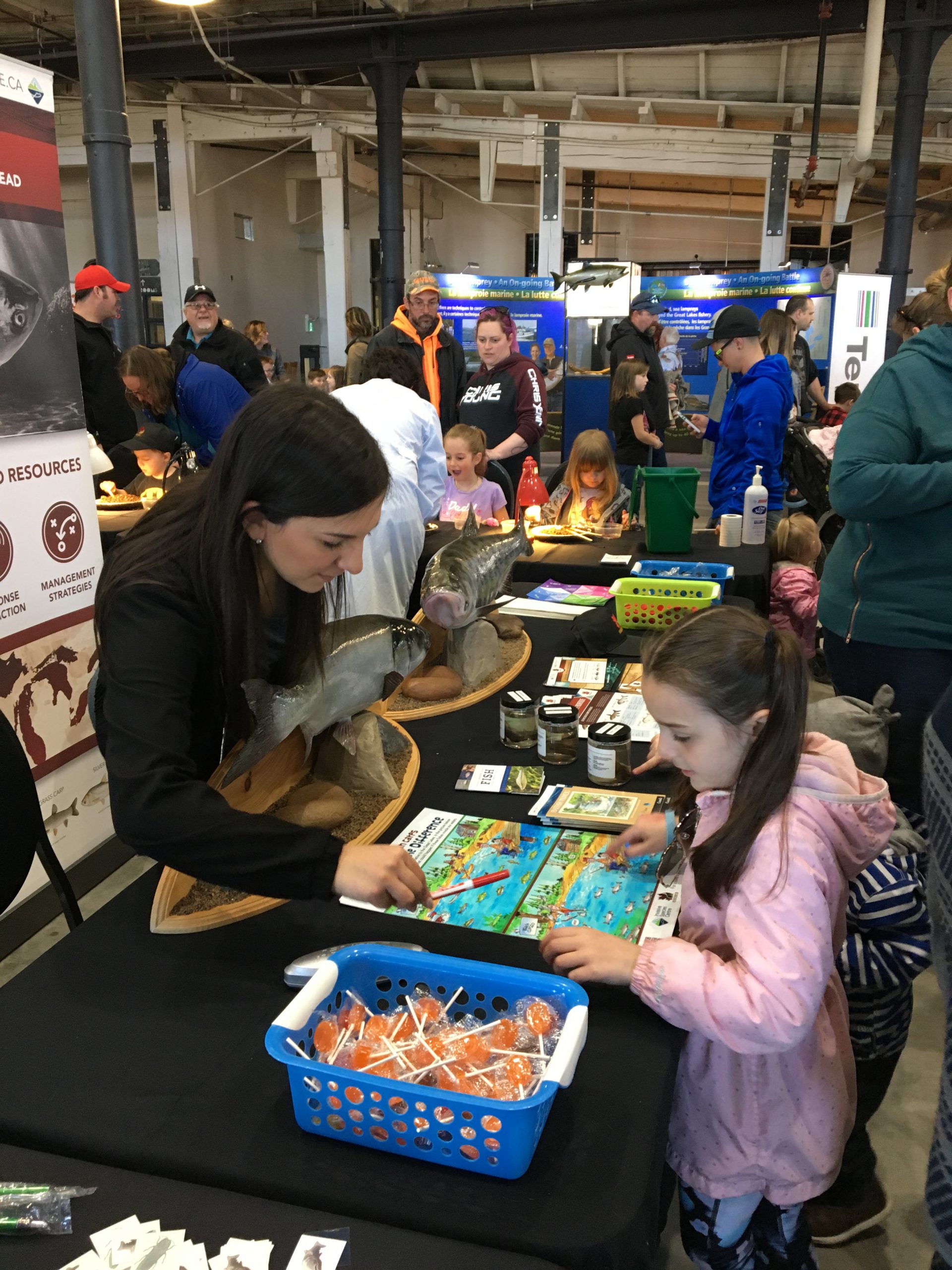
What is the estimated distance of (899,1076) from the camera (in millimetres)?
2135

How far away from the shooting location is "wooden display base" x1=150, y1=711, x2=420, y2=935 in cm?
124

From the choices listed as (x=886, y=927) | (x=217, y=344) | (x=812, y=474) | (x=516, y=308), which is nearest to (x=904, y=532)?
(x=886, y=927)

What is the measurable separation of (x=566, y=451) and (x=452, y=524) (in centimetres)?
514

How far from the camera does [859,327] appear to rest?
813 centimetres

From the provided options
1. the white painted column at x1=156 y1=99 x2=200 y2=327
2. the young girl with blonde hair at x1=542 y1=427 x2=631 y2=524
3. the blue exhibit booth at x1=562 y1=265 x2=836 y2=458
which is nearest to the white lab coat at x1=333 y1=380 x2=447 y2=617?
the young girl with blonde hair at x1=542 y1=427 x2=631 y2=524

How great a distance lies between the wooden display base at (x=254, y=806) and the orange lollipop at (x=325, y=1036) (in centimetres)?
27

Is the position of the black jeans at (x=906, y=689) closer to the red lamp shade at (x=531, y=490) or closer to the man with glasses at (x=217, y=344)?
the red lamp shade at (x=531, y=490)

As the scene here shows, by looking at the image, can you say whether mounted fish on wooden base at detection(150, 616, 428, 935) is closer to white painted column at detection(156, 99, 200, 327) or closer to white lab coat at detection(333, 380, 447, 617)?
white lab coat at detection(333, 380, 447, 617)

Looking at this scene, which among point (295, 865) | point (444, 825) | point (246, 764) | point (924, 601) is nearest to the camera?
point (295, 865)

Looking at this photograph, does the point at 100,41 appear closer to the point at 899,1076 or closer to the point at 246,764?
the point at 246,764

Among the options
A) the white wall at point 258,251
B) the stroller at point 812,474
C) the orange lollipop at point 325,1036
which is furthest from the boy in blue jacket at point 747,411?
the white wall at point 258,251

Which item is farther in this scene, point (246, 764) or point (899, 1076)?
point (899, 1076)

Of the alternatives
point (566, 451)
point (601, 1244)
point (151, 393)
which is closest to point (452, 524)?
point (151, 393)

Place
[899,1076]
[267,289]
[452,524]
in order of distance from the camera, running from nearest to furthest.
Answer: [899,1076], [452,524], [267,289]
